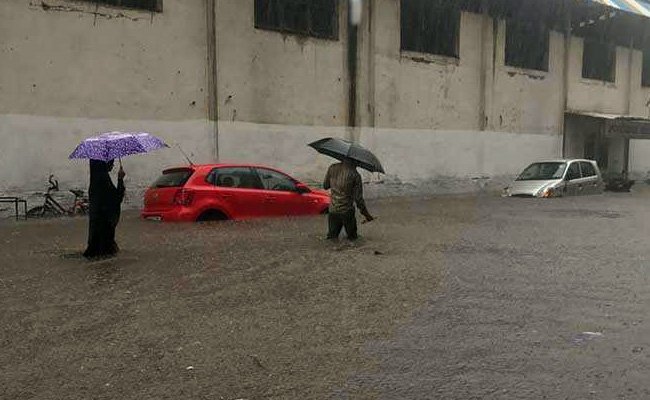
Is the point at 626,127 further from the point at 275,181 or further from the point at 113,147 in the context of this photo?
the point at 113,147

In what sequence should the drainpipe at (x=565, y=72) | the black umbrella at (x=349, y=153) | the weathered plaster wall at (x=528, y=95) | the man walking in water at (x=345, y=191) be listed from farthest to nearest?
the drainpipe at (x=565, y=72) < the weathered plaster wall at (x=528, y=95) < the man walking in water at (x=345, y=191) < the black umbrella at (x=349, y=153)

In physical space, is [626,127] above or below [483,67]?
below

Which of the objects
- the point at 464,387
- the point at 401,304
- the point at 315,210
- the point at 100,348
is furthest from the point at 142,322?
the point at 315,210

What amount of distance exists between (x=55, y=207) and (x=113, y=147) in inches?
254

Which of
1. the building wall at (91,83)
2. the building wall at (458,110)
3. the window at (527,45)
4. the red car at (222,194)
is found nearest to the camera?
the red car at (222,194)

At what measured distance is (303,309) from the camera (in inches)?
229

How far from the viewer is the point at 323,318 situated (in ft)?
18.1

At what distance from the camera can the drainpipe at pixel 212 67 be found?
15174 mm

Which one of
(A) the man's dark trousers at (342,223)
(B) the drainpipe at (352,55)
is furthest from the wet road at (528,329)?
(B) the drainpipe at (352,55)

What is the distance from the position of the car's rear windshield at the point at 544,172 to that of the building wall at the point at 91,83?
993 cm

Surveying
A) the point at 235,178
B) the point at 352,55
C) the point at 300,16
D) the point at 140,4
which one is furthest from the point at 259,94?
the point at 235,178

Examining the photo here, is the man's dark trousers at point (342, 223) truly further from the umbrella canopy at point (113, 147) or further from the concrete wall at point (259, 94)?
the concrete wall at point (259, 94)

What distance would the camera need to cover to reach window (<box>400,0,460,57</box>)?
1964 centimetres

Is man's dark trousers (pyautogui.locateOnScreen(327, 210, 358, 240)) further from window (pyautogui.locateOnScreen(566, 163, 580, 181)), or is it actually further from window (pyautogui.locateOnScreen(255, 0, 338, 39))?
window (pyautogui.locateOnScreen(566, 163, 580, 181))
